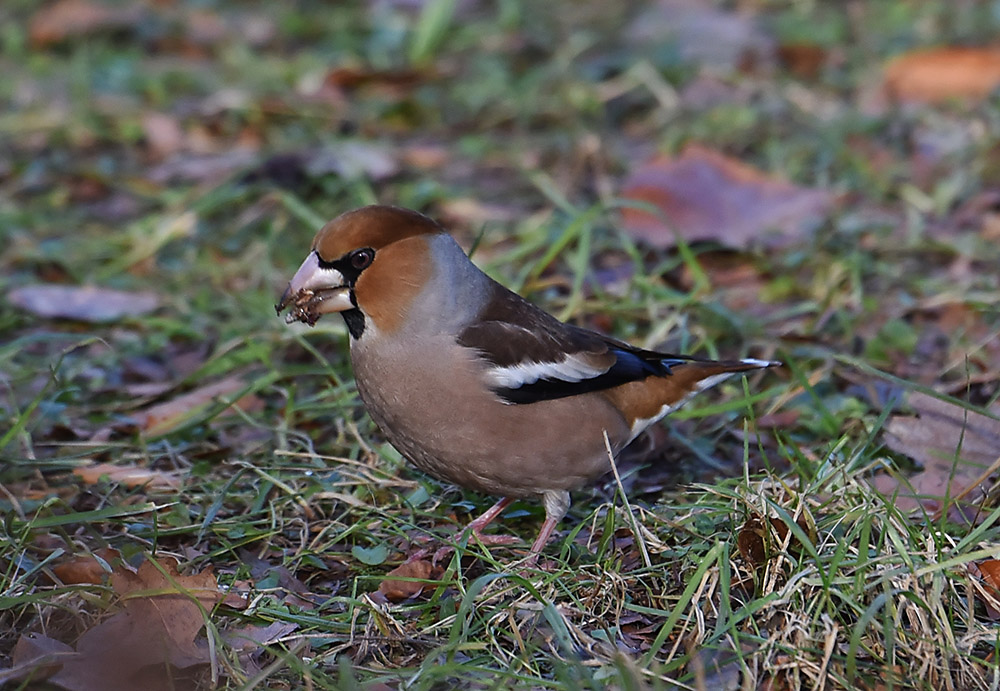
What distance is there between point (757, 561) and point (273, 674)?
1.17 metres

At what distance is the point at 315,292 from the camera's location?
3332mm

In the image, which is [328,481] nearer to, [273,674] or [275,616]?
[275,616]

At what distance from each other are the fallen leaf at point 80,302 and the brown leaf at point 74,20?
323 centimetres

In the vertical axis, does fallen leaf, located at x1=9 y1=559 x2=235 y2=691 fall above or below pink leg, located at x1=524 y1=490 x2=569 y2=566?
above

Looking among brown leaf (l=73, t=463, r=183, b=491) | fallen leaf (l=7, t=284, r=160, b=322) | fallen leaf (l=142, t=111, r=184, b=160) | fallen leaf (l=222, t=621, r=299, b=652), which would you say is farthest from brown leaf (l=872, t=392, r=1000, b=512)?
fallen leaf (l=142, t=111, r=184, b=160)

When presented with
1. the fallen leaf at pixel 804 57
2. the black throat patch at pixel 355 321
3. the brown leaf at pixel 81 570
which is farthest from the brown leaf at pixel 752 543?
the fallen leaf at pixel 804 57

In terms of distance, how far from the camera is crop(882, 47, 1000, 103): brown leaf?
6.71m

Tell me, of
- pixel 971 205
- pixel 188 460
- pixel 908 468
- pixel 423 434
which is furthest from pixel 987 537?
pixel 971 205

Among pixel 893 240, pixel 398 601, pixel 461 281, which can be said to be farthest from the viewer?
pixel 893 240

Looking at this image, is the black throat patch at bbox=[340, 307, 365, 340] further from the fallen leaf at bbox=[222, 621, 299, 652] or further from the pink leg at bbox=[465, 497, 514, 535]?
the fallen leaf at bbox=[222, 621, 299, 652]

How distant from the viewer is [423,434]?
327 centimetres

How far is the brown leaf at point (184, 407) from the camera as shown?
3.95 metres

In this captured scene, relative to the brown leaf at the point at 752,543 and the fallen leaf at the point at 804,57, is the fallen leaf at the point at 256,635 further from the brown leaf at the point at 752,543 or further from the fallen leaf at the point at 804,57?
the fallen leaf at the point at 804,57

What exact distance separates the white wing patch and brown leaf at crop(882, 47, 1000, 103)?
4072mm
